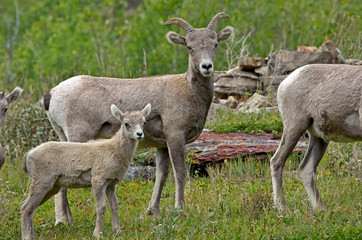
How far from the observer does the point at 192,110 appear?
792cm

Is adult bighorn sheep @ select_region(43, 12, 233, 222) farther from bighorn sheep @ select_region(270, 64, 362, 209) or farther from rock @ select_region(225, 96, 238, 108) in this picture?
rock @ select_region(225, 96, 238, 108)

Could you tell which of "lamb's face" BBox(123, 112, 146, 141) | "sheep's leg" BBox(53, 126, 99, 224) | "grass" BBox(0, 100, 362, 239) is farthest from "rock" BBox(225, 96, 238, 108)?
"lamb's face" BBox(123, 112, 146, 141)

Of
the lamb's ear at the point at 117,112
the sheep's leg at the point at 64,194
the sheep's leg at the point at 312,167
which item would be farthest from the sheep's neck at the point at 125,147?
the sheep's leg at the point at 312,167

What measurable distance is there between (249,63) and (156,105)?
6159 millimetres

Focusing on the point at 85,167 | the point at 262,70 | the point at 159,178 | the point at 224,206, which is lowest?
the point at 262,70

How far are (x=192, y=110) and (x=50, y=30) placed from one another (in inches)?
883

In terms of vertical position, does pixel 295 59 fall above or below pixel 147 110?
below

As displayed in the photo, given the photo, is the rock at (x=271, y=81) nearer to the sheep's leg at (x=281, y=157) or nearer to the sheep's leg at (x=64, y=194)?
the sheep's leg at (x=281, y=157)

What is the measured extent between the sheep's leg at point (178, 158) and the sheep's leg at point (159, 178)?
445mm

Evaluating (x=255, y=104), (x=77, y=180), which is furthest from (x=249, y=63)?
(x=77, y=180)

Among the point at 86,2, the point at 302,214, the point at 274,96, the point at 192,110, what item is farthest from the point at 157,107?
the point at 86,2

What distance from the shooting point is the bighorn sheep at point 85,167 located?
708cm

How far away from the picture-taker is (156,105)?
8000 mm

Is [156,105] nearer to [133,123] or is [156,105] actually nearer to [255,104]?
[133,123]
